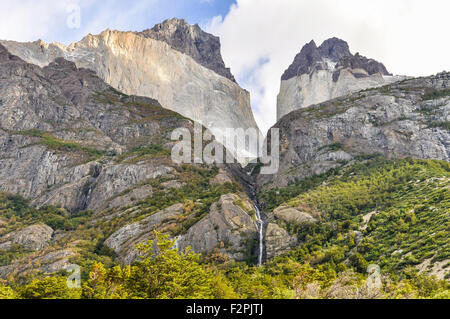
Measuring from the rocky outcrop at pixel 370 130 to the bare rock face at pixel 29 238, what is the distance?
6927 cm

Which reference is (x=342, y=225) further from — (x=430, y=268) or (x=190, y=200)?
(x=190, y=200)

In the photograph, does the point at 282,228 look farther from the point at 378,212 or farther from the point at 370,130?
the point at 370,130

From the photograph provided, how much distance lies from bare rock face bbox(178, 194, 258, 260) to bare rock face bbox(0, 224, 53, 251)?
32.3 meters

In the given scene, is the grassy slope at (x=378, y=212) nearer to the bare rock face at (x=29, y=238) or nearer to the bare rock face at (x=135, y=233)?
the bare rock face at (x=135, y=233)

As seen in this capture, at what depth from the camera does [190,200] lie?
9869 cm

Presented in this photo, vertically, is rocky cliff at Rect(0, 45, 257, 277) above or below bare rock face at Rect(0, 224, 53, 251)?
above

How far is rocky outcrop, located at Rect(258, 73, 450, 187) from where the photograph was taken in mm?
118188

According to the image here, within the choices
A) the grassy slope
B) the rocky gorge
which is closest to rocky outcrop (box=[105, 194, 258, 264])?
the rocky gorge

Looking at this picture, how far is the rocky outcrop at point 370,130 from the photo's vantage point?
118188mm

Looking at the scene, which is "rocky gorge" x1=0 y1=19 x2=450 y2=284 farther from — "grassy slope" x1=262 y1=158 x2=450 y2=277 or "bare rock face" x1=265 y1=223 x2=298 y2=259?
"grassy slope" x1=262 y1=158 x2=450 y2=277

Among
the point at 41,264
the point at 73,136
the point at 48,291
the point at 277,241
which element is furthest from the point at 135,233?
the point at 73,136

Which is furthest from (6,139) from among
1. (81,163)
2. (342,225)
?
(342,225)

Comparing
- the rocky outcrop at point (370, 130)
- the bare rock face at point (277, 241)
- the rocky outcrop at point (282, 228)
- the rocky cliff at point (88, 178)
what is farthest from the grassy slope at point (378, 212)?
the rocky cliff at point (88, 178)
